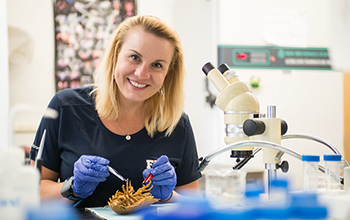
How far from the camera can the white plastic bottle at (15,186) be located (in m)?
0.54

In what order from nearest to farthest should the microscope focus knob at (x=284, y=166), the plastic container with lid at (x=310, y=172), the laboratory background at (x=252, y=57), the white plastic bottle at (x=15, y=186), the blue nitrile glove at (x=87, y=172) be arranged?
the white plastic bottle at (x=15, y=186), the plastic container with lid at (x=310, y=172), the microscope focus knob at (x=284, y=166), the blue nitrile glove at (x=87, y=172), the laboratory background at (x=252, y=57)

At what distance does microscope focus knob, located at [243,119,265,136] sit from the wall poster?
223 centimetres

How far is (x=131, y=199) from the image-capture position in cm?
107

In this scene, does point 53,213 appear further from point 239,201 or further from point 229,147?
point 229,147

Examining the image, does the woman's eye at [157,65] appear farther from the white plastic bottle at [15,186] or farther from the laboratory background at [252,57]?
the laboratory background at [252,57]

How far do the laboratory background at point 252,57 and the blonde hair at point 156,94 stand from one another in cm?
119

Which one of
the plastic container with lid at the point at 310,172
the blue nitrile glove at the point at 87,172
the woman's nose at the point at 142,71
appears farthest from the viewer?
the woman's nose at the point at 142,71

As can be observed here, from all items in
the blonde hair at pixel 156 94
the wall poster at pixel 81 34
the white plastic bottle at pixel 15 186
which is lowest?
the white plastic bottle at pixel 15 186

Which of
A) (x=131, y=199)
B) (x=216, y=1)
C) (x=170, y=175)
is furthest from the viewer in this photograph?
(x=216, y=1)

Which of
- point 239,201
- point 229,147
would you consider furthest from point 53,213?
point 229,147

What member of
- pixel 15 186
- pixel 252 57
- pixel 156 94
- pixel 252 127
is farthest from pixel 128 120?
pixel 252 57

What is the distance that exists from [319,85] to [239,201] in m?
2.68

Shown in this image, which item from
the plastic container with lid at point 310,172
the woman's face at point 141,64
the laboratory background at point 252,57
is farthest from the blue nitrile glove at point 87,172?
the laboratory background at point 252,57

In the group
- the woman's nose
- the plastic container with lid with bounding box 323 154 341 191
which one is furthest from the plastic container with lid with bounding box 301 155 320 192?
the woman's nose
